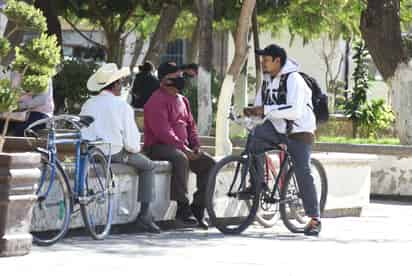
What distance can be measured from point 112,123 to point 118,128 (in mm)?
76

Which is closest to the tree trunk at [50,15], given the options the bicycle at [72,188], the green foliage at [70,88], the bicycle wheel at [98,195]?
the green foliage at [70,88]

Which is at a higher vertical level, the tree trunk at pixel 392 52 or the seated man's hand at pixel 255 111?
the tree trunk at pixel 392 52

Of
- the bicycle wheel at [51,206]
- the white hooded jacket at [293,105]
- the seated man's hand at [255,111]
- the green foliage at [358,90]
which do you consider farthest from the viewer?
the green foliage at [358,90]

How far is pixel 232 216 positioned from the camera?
12.7 meters

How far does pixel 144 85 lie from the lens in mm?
18172

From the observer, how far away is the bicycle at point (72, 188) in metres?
10.7

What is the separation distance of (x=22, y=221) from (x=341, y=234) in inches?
157

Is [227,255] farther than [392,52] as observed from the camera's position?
No

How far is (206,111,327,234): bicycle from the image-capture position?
40.2 ft

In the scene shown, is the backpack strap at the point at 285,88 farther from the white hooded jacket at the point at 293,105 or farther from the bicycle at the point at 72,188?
the bicycle at the point at 72,188

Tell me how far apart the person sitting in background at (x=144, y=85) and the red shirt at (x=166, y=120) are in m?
5.51

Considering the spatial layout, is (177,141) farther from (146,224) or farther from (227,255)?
(227,255)

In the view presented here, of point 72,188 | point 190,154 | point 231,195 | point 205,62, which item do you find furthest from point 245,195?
point 205,62

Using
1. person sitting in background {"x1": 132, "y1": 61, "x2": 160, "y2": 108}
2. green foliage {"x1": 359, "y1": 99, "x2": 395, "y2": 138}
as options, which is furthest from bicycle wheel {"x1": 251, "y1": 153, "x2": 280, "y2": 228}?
green foliage {"x1": 359, "y1": 99, "x2": 395, "y2": 138}
